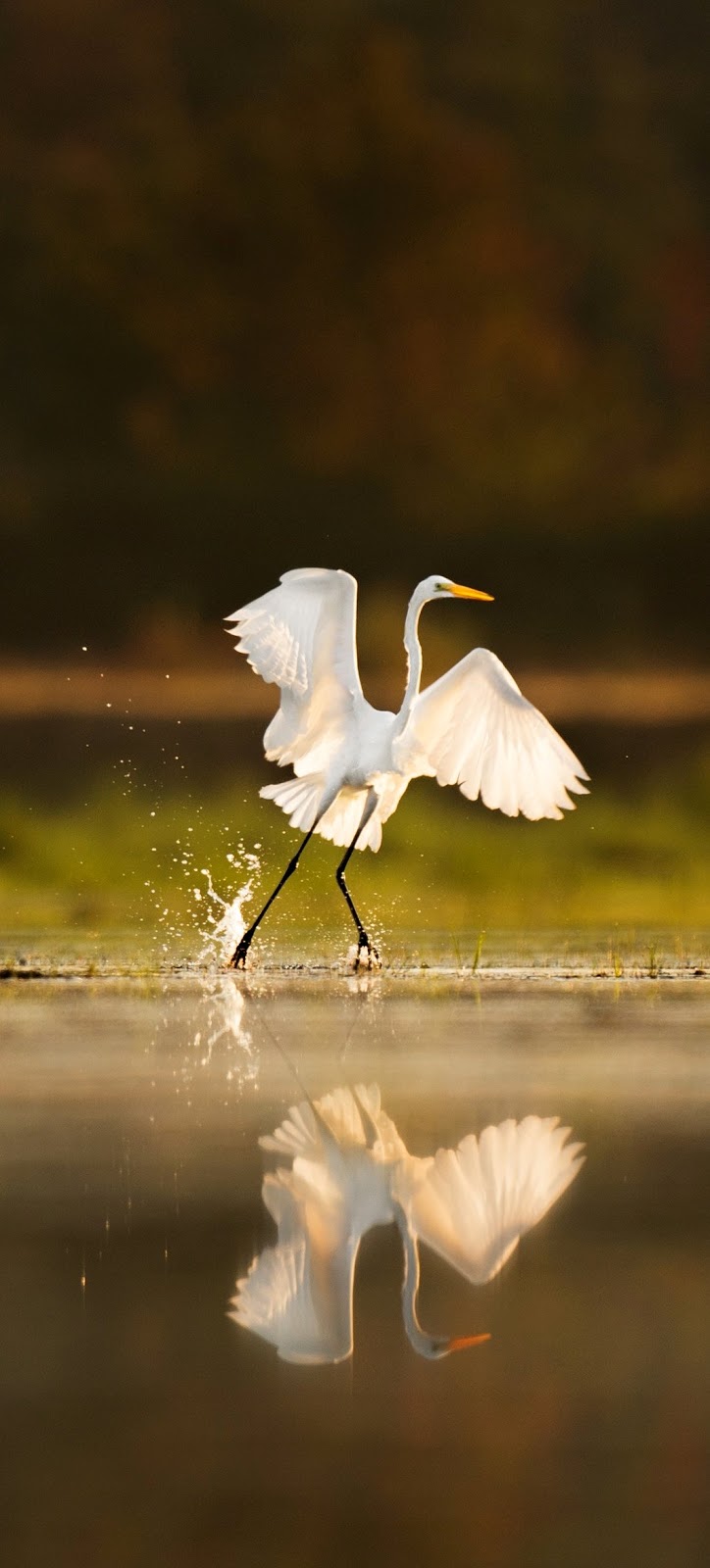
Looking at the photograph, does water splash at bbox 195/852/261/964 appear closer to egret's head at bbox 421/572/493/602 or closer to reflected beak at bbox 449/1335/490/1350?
egret's head at bbox 421/572/493/602

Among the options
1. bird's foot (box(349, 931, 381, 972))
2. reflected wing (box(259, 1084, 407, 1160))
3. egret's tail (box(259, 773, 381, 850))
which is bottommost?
reflected wing (box(259, 1084, 407, 1160))

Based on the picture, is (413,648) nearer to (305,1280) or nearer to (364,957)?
(364,957)

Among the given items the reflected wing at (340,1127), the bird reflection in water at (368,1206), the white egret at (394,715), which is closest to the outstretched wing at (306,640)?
the white egret at (394,715)

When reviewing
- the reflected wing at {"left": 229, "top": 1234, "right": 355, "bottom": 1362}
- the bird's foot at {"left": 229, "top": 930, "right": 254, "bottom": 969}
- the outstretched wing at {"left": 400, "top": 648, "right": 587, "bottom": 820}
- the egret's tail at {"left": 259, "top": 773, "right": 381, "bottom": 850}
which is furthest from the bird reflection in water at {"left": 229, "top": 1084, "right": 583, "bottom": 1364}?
the egret's tail at {"left": 259, "top": 773, "right": 381, "bottom": 850}

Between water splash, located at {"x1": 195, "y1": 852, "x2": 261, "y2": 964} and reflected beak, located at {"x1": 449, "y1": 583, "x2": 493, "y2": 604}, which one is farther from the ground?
reflected beak, located at {"x1": 449, "y1": 583, "x2": 493, "y2": 604}

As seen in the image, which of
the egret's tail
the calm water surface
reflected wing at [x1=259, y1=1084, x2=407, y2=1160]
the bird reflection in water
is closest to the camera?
the calm water surface

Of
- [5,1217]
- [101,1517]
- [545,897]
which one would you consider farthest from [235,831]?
[101,1517]

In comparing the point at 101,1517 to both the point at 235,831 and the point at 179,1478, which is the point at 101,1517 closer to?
the point at 179,1478

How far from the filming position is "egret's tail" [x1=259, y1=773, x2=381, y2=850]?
6586mm

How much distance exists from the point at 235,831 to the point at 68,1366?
21.5ft

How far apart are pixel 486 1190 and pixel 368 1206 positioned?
0.62 ft

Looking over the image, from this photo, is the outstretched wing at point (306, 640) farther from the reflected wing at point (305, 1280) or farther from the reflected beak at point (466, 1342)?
the reflected beak at point (466, 1342)

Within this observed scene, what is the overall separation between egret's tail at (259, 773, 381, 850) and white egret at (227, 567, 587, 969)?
194mm

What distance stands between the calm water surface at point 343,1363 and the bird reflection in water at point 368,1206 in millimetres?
27
